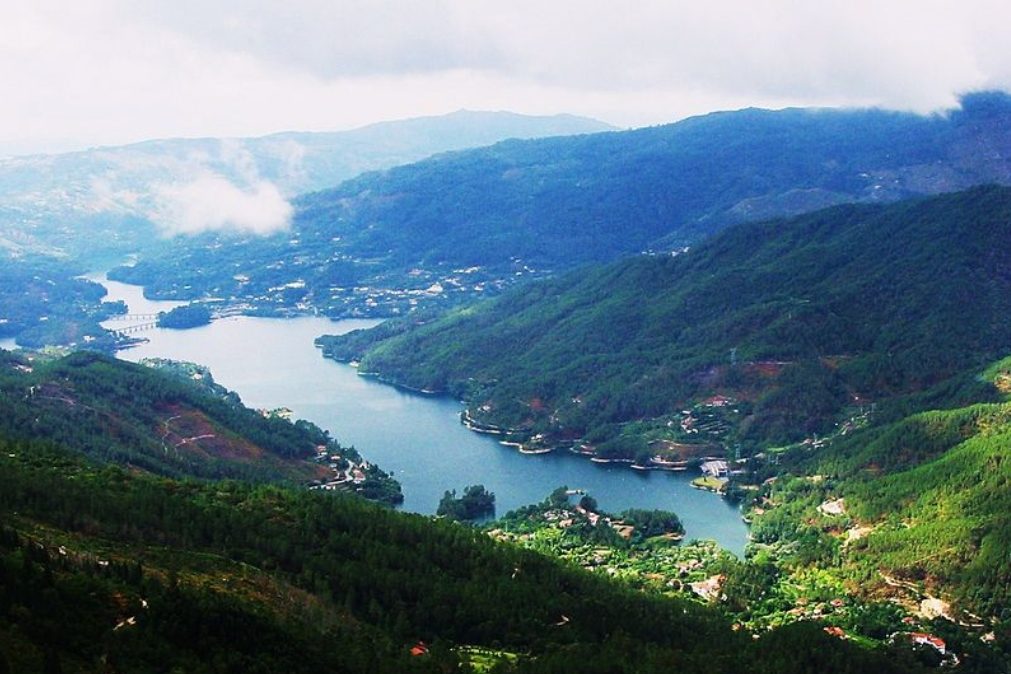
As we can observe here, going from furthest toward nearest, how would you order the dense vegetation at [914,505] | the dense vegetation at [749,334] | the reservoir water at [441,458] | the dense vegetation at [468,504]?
the dense vegetation at [749,334] → the reservoir water at [441,458] → the dense vegetation at [468,504] → the dense vegetation at [914,505]

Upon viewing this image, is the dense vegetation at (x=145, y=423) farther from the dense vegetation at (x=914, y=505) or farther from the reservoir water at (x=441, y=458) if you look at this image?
the dense vegetation at (x=914, y=505)

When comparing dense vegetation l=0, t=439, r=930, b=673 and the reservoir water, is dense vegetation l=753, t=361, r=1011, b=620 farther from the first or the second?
dense vegetation l=0, t=439, r=930, b=673

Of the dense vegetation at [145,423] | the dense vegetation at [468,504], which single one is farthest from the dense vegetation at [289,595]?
the dense vegetation at [468,504]

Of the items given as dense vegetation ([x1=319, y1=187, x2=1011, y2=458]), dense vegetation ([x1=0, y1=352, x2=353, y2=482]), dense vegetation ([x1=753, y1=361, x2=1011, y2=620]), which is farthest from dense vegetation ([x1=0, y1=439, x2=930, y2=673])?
dense vegetation ([x1=319, y1=187, x2=1011, y2=458])

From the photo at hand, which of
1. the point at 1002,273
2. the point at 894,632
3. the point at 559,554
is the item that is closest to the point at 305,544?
the point at 559,554

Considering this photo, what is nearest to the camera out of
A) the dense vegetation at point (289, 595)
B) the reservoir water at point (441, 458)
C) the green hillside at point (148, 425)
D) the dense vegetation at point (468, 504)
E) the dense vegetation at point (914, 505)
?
the dense vegetation at point (289, 595)

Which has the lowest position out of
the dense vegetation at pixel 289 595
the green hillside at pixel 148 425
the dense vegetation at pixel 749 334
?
the dense vegetation at pixel 289 595
